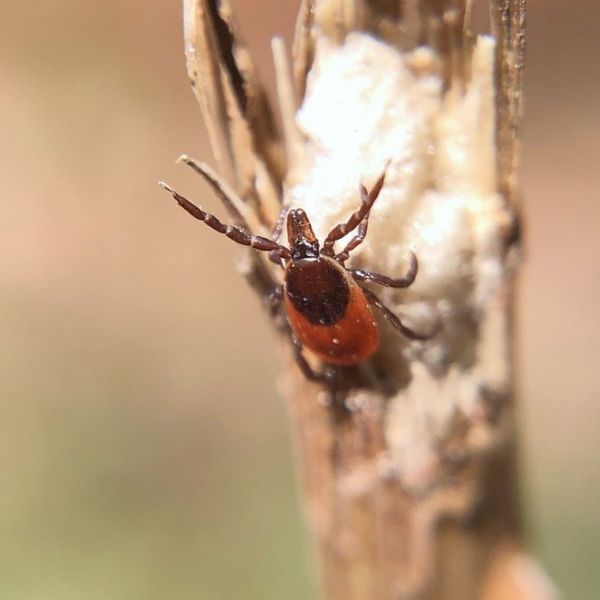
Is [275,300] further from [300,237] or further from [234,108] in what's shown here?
[234,108]

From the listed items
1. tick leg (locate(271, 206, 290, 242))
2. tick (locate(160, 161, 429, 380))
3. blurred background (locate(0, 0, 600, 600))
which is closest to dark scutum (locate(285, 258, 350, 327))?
tick (locate(160, 161, 429, 380))

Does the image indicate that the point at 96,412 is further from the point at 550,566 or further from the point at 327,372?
the point at 327,372

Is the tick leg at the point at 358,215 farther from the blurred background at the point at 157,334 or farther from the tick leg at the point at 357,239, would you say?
the blurred background at the point at 157,334

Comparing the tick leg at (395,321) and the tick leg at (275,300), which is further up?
the tick leg at (275,300)

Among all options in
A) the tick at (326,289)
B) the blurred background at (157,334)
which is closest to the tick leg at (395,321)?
the tick at (326,289)

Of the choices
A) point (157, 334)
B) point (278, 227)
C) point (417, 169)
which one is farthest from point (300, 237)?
point (157, 334)

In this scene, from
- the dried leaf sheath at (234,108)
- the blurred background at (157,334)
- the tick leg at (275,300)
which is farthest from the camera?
the blurred background at (157,334)

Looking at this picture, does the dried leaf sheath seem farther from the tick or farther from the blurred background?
the blurred background

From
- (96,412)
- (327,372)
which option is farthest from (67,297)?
(327,372)

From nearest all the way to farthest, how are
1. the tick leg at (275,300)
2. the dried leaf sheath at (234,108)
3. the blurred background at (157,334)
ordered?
the dried leaf sheath at (234,108) < the tick leg at (275,300) < the blurred background at (157,334)
